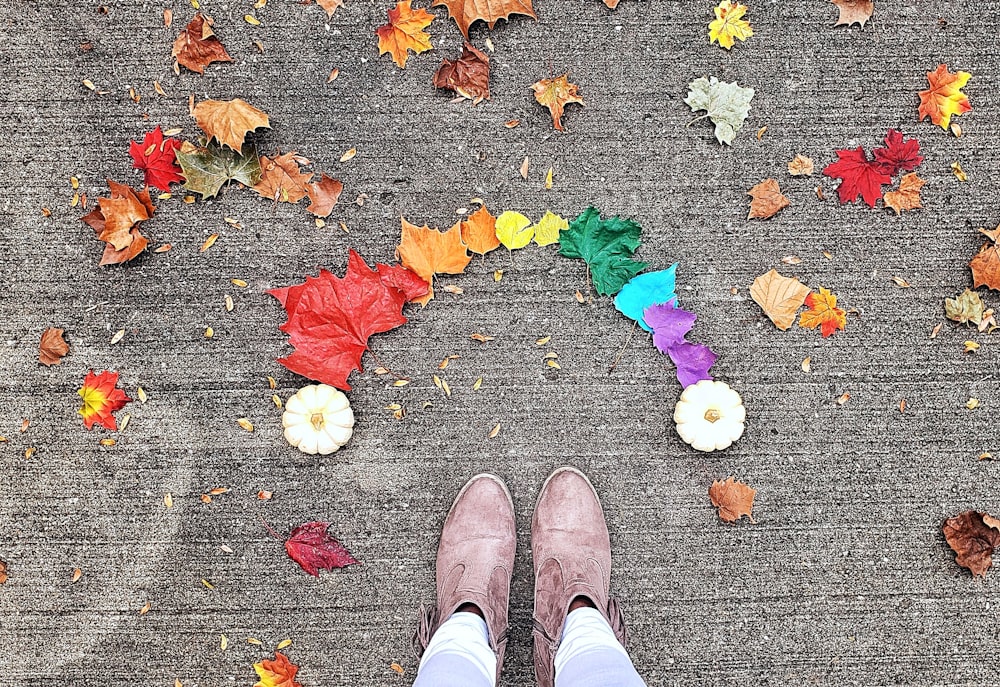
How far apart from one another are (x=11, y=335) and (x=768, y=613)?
7.60 ft

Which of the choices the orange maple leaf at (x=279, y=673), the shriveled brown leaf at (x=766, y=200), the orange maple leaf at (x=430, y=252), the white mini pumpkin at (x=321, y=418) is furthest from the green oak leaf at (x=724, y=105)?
the orange maple leaf at (x=279, y=673)

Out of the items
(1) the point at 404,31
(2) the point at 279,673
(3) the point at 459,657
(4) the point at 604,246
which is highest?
(1) the point at 404,31

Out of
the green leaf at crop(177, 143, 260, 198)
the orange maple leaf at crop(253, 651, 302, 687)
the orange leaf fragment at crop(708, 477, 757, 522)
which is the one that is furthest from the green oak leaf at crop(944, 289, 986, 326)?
the orange maple leaf at crop(253, 651, 302, 687)

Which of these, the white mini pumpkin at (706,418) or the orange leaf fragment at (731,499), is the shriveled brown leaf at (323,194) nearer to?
the white mini pumpkin at (706,418)

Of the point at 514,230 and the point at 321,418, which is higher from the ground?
the point at 514,230

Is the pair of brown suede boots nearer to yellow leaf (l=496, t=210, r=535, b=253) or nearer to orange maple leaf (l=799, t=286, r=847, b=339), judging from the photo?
yellow leaf (l=496, t=210, r=535, b=253)

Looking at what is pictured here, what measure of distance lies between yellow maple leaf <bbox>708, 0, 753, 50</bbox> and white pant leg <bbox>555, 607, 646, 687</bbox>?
1649 mm

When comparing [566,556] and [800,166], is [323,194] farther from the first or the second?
[800,166]

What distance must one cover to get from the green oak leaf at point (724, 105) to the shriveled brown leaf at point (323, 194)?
1.04 metres

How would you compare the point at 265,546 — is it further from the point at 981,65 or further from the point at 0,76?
the point at 981,65

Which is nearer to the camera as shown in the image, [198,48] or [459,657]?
[459,657]

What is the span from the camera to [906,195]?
181cm

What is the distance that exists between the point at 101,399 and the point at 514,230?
128 centimetres

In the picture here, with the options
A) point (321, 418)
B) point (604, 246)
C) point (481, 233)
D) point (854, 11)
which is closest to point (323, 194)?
point (481, 233)
